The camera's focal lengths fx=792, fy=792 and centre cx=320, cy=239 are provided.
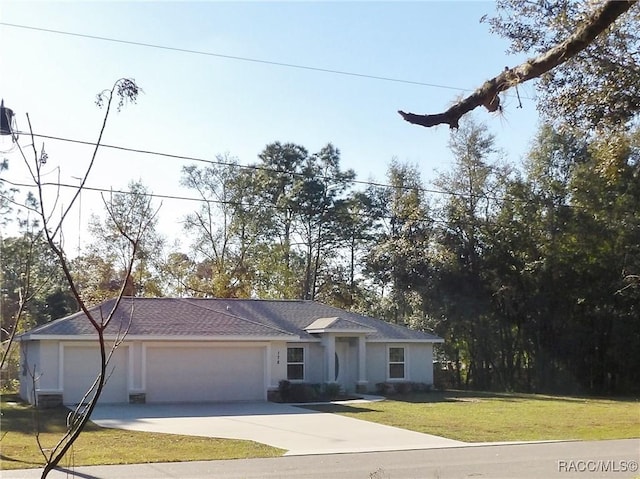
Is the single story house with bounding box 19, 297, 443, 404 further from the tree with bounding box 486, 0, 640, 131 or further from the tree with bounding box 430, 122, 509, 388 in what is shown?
the tree with bounding box 486, 0, 640, 131

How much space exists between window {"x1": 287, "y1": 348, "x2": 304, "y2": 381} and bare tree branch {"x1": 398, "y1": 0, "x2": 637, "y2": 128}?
23.3 metres

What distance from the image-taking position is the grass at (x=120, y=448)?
13.6 metres

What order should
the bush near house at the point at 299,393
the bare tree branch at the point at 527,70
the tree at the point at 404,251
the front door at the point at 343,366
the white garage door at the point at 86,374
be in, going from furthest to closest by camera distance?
the tree at the point at 404,251 → the front door at the point at 343,366 → the bush near house at the point at 299,393 → the white garage door at the point at 86,374 → the bare tree branch at the point at 527,70

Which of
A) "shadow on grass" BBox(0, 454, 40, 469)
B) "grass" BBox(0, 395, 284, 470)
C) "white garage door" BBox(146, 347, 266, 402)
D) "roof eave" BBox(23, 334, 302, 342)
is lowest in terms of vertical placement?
"grass" BBox(0, 395, 284, 470)

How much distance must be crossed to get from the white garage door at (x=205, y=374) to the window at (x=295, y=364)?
209 centimetres

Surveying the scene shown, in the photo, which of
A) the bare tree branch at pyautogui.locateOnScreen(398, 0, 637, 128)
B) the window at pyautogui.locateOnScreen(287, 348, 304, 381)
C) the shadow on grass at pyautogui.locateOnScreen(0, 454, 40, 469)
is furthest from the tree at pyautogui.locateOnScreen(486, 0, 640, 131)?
the window at pyautogui.locateOnScreen(287, 348, 304, 381)

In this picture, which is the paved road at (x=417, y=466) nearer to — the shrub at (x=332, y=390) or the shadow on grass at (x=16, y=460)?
the shadow on grass at (x=16, y=460)

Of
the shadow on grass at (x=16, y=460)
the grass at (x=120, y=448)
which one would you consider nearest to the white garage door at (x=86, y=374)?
the grass at (x=120, y=448)

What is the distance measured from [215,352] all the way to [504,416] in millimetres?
9969

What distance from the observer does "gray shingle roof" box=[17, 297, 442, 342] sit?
25619 millimetres

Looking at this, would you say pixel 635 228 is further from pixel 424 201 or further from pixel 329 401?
pixel 329 401

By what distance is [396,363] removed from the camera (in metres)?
31.4

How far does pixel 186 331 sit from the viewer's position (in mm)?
26203

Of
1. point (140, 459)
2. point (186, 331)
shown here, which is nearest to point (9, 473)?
point (140, 459)
